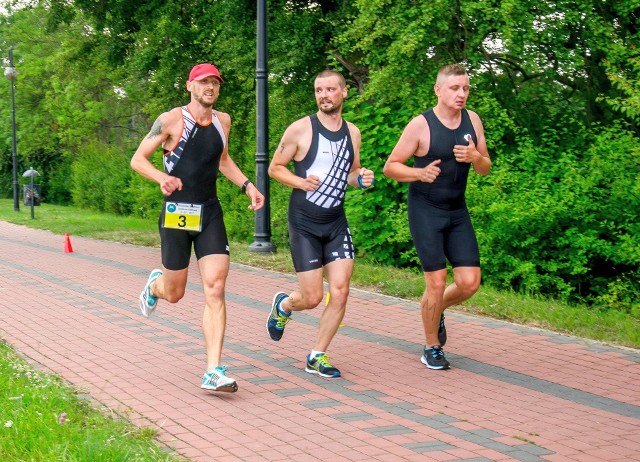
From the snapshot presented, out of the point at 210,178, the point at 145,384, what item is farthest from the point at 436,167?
the point at 145,384

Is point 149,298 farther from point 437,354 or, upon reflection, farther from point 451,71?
point 451,71

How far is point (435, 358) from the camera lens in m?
8.07

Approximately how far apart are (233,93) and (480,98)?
462 inches

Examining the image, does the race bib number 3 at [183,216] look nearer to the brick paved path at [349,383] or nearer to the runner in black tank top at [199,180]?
the runner in black tank top at [199,180]

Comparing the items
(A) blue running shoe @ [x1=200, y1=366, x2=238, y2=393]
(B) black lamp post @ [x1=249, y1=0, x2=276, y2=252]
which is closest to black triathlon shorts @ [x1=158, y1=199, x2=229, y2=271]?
(A) blue running shoe @ [x1=200, y1=366, x2=238, y2=393]

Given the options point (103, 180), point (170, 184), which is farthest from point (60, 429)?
point (103, 180)

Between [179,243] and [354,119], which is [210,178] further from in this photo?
[354,119]

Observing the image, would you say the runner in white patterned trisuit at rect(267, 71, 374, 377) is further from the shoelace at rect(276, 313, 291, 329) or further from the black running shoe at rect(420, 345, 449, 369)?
the black running shoe at rect(420, 345, 449, 369)

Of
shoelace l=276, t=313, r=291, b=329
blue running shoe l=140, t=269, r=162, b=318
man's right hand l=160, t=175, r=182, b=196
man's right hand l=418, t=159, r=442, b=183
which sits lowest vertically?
shoelace l=276, t=313, r=291, b=329

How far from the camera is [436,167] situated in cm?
769

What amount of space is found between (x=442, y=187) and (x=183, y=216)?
1953 mm

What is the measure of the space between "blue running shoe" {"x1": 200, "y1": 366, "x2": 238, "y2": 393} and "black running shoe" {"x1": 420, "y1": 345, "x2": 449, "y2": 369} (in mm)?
1737

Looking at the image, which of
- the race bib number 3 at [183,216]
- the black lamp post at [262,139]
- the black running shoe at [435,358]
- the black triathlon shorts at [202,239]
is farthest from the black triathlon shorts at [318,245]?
the black lamp post at [262,139]

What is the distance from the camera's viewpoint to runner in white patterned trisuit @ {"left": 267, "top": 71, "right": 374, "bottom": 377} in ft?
25.3
